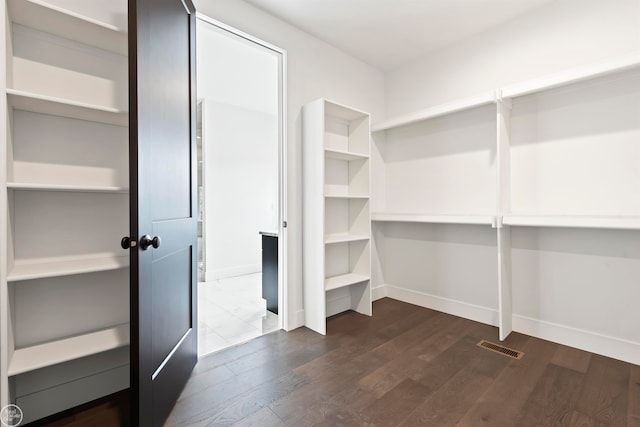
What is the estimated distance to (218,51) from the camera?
3.06 m

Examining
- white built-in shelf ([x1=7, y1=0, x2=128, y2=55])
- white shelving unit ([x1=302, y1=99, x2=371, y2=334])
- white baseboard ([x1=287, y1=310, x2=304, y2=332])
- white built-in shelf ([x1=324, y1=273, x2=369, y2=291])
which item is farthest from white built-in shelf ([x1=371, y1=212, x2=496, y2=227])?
white built-in shelf ([x1=7, y1=0, x2=128, y2=55])

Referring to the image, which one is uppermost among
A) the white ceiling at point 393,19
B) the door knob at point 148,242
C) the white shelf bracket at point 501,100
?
the white ceiling at point 393,19

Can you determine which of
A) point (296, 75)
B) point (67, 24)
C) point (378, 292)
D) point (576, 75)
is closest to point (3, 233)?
point (67, 24)

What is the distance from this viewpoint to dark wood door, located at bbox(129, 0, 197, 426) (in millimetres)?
1269

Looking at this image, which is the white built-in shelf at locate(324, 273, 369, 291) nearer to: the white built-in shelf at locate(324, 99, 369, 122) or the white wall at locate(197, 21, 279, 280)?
the white built-in shelf at locate(324, 99, 369, 122)

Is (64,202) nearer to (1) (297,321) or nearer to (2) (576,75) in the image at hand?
(1) (297,321)

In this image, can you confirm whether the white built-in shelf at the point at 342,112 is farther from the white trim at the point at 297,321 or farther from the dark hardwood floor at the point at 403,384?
the dark hardwood floor at the point at 403,384

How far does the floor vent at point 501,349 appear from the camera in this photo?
7.06 feet

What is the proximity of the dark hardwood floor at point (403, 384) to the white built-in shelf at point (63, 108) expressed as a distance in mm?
1593

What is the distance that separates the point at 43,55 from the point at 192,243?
4.05ft

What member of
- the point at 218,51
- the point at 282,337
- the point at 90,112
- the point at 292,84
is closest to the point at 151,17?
the point at 90,112

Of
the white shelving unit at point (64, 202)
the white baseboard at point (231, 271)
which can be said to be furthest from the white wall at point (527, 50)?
the white baseboard at point (231, 271)

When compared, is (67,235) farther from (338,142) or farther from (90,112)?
(338,142)

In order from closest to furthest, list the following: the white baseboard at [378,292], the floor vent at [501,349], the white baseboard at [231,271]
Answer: the floor vent at [501,349]
the white baseboard at [378,292]
the white baseboard at [231,271]
